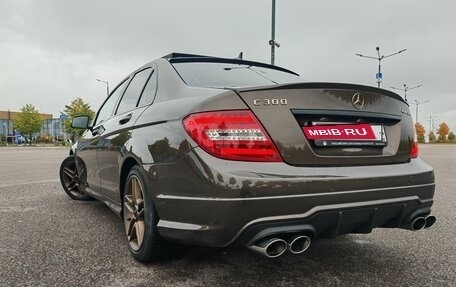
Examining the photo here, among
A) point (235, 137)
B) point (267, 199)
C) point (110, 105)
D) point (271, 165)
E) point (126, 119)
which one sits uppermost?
point (110, 105)

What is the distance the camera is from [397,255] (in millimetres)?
3225

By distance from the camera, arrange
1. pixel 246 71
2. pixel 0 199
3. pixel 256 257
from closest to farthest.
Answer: pixel 256 257 → pixel 246 71 → pixel 0 199

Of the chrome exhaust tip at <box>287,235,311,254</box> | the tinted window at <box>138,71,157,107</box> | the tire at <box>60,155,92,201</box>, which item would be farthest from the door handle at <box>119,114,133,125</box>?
the tire at <box>60,155,92,201</box>

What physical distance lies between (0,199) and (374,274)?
524cm

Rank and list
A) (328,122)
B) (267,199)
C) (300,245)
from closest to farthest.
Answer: (267,199) → (300,245) → (328,122)

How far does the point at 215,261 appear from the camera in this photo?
3.01 m

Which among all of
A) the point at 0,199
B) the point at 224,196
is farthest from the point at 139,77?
the point at 0,199

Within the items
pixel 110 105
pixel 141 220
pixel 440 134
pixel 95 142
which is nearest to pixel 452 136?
pixel 440 134

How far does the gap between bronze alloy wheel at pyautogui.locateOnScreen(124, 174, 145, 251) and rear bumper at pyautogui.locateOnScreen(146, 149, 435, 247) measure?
0.46 m

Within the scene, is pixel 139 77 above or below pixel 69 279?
above

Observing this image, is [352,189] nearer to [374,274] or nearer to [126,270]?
[374,274]

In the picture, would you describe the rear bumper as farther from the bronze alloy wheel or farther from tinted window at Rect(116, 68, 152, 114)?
tinted window at Rect(116, 68, 152, 114)

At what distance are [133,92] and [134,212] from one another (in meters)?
1.18

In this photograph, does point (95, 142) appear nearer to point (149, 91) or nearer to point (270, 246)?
point (149, 91)
